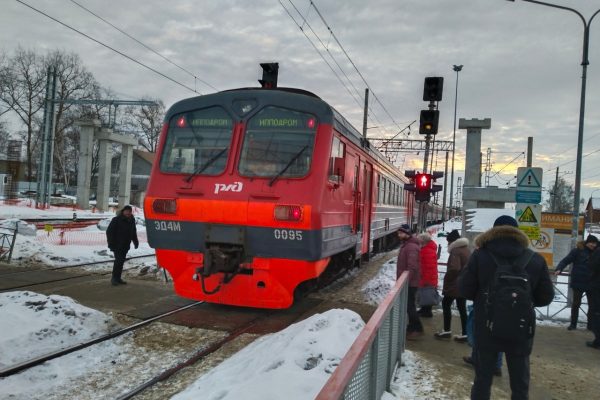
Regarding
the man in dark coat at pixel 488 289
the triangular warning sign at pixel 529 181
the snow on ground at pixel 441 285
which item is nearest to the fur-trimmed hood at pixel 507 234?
the man in dark coat at pixel 488 289

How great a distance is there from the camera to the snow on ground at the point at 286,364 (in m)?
4.41

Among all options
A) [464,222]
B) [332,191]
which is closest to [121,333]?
[332,191]

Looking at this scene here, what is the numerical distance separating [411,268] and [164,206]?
3.78m

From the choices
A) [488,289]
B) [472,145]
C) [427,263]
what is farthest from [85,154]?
[488,289]

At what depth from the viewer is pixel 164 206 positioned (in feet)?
25.5

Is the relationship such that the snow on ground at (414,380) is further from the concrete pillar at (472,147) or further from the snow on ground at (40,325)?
the concrete pillar at (472,147)

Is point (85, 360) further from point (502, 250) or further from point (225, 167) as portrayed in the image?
point (502, 250)

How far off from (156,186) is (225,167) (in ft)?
3.98

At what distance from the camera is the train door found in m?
10.6

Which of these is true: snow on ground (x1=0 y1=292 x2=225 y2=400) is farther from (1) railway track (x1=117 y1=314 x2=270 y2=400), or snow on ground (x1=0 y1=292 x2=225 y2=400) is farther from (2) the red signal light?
(2) the red signal light

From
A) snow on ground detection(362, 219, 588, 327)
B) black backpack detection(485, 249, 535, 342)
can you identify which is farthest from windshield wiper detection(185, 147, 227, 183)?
black backpack detection(485, 249, 535, 342)

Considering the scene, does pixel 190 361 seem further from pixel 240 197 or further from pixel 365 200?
pixel 365 200

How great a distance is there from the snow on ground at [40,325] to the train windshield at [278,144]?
9.76ft

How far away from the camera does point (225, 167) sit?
7621 mm
